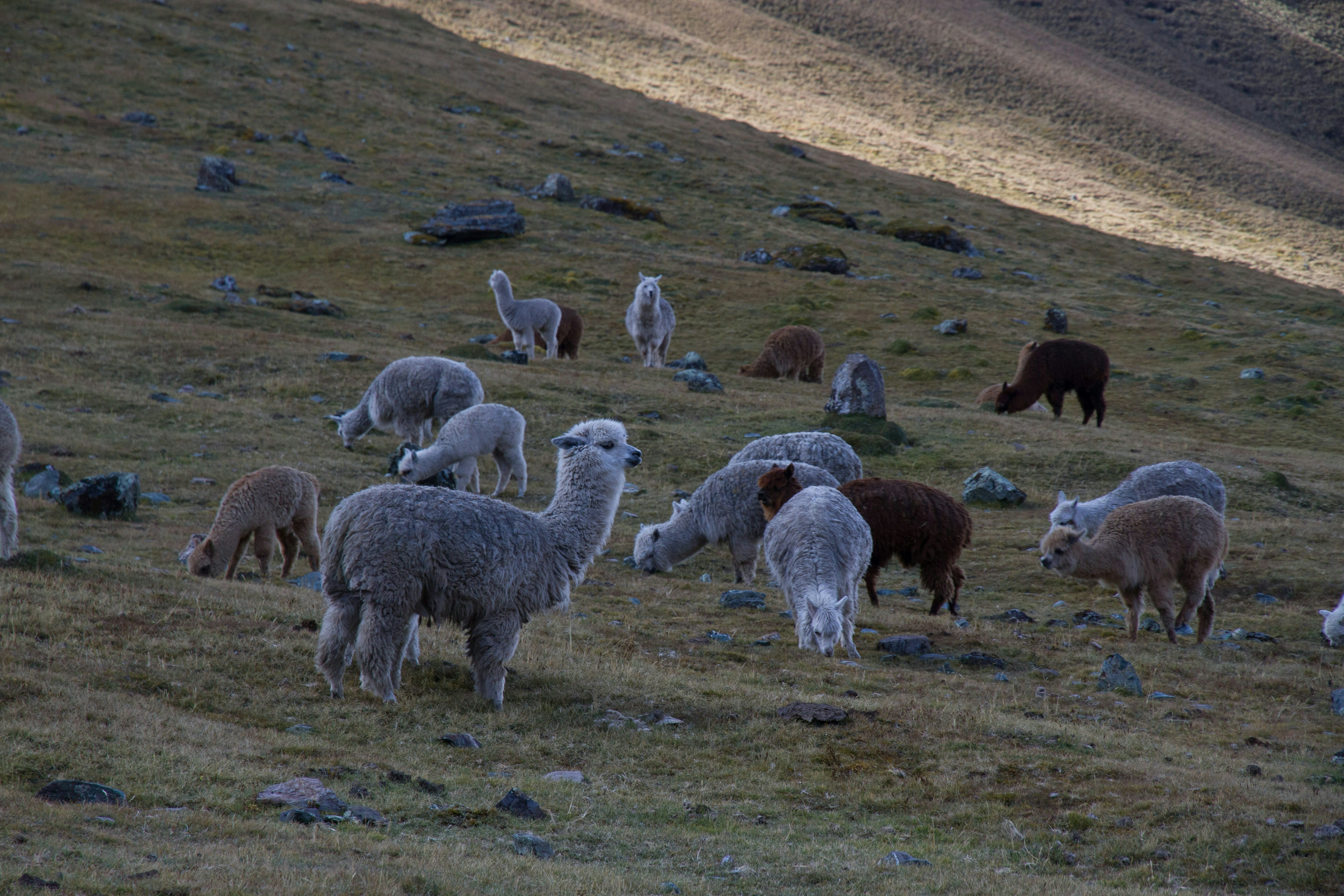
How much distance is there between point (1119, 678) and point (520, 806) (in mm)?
6555

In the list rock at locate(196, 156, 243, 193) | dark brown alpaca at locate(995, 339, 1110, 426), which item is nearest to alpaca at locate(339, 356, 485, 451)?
dark brown alpaca at locate(995, 339, 1110, 426)

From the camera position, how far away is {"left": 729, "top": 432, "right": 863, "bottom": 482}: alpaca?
15.3 meters

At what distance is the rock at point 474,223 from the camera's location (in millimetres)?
44250

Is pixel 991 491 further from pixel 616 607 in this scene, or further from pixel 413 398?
pixel 413 398

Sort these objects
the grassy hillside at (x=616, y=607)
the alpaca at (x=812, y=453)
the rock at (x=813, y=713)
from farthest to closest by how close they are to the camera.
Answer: the alpaca at (x=812, y=453)
the rock at (x=813, y=713)
the grassy hillside at (x=616, y=607)

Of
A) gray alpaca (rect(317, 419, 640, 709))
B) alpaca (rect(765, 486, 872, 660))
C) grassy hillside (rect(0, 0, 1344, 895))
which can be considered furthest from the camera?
alpaca (rect(765, 486, 872, 660))

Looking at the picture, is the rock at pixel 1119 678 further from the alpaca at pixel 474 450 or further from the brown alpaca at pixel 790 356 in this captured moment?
the brown alpaca at pixel 790 356

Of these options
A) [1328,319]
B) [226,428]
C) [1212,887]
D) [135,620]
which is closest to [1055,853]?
[1212,887]

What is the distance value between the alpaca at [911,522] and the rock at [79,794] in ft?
27.3

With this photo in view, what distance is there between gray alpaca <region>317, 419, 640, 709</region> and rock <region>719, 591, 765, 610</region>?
414cm

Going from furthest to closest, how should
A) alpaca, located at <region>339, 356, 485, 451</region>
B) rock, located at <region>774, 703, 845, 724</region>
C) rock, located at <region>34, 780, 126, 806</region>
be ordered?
alpaca, located at <region>339, 356, 485, 451</region> < rock, located at <region>774, 703, 845, 724</region> < rock, located at <region>34, 780, 126, 806</region>

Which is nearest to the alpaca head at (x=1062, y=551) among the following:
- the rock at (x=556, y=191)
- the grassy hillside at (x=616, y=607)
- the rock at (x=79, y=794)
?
the grassy hillside at (x=616, y=607)

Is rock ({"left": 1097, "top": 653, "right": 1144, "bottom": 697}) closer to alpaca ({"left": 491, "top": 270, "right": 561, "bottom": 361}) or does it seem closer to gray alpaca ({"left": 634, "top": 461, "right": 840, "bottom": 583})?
gray alpaca ({"left": 634, "top": 461, "right": 840, "bottom": 583})

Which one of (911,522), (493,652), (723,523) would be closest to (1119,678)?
(911,522)
